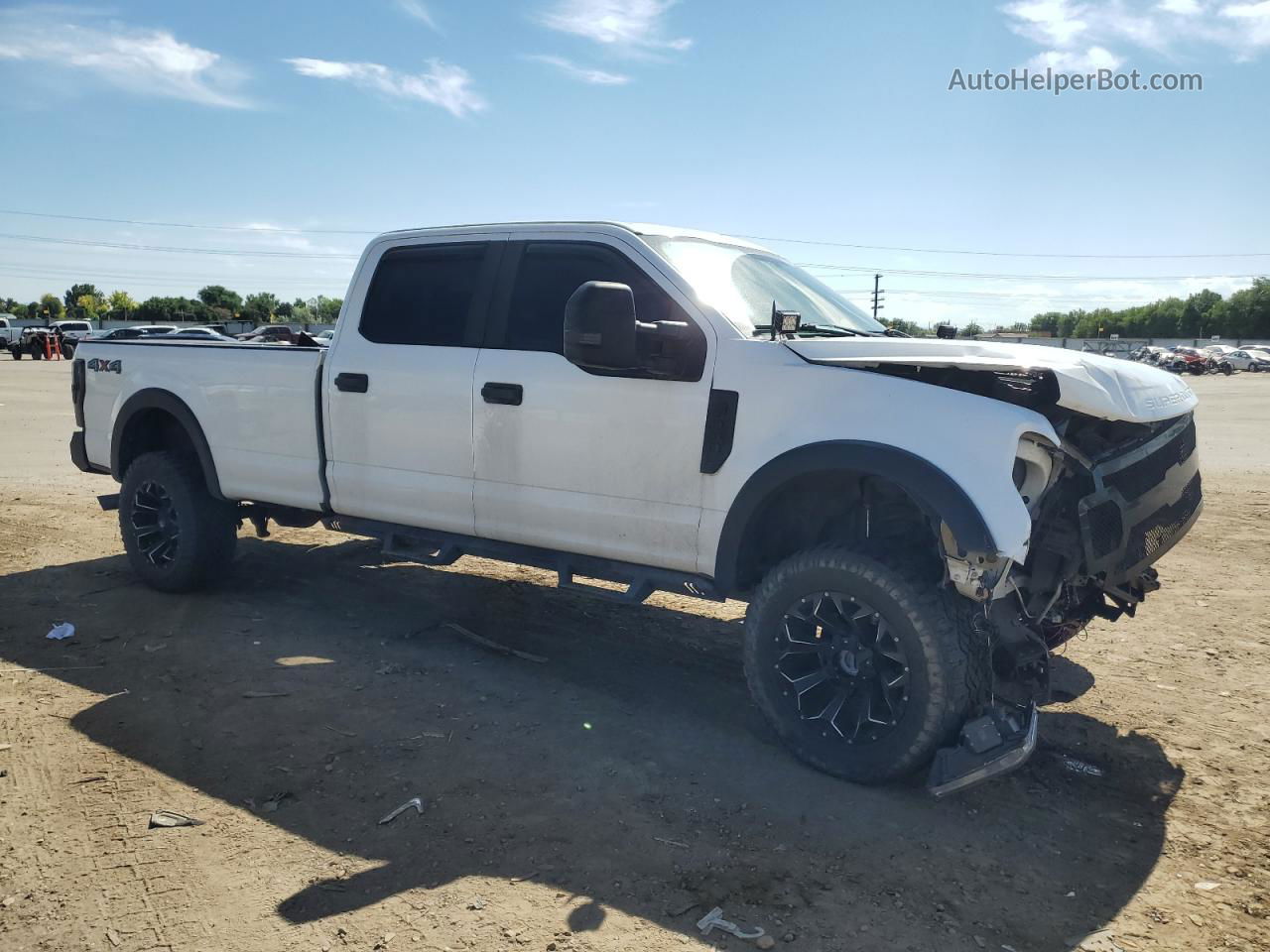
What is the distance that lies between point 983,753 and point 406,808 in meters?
2.12

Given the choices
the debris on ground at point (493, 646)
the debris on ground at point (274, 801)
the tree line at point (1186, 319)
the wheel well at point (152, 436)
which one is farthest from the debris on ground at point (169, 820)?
the tree line at point (1186, 319)

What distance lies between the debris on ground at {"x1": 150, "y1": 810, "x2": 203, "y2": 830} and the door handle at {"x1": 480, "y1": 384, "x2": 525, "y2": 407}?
7.26ft

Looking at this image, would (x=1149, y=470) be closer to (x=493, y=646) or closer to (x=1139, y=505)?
(x=1139, y=505)

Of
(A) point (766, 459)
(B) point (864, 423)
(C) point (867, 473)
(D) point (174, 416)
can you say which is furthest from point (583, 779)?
(D) point (174, 416)

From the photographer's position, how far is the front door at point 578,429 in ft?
13.8

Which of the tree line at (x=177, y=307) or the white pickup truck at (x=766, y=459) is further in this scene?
the tree line at (x=177, y=307)

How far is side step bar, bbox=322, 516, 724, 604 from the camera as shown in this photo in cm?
431

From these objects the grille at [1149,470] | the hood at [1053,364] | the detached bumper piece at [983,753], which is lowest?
the detached bumper piece at [983,753]

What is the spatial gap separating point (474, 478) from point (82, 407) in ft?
11.6

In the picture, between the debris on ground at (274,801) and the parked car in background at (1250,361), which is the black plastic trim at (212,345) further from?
the parked car in background at (1250,361)

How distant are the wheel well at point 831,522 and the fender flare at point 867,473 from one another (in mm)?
43

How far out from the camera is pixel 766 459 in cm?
393

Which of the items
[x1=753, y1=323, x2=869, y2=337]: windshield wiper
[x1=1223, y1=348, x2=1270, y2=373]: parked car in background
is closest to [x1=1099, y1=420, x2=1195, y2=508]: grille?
[x1=753, y1=323, x2=869, y2=337]: windshield wiper

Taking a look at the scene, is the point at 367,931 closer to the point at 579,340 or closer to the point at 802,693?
the point at 802,693
